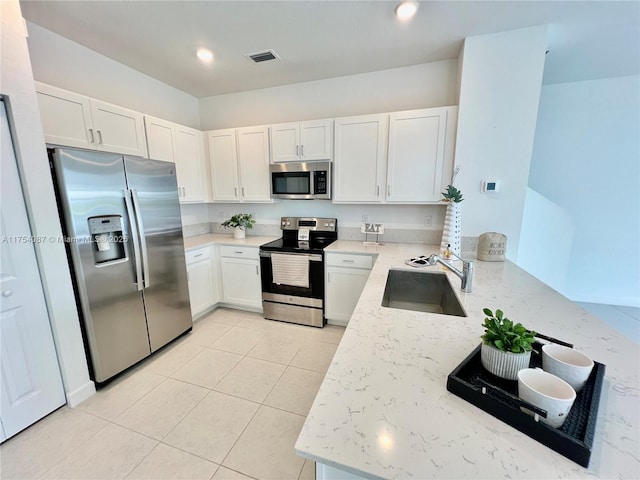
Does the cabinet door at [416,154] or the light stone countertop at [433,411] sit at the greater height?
the cabinet door at [416,154]

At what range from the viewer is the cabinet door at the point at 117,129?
7.28ft

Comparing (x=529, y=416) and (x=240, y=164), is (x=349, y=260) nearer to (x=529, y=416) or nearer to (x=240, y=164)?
(x=240, y=164)

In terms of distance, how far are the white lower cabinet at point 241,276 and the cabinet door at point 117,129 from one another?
53.6 inches

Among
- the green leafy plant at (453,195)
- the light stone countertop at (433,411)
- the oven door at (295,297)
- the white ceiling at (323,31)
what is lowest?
the oven door at (295,297)

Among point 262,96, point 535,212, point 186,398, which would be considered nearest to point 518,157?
point 535,212

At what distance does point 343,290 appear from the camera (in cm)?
275

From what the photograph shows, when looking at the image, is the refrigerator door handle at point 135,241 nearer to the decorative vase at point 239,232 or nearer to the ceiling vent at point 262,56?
the decorative vase at point 239,232

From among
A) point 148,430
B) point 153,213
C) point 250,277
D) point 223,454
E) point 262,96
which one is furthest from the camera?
point 262,96

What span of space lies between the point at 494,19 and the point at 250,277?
3.26 metres

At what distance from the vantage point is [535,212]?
332 centimetres

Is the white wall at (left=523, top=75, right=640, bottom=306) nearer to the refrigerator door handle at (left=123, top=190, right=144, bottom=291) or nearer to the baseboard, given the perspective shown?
the refrigerator door handle at (left=123, top=190, right=144, bottom=291)

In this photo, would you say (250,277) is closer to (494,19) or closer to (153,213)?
(153,213)

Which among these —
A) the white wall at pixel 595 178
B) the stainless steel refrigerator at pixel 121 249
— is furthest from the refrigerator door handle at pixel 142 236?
the white wall at pixel 595 178

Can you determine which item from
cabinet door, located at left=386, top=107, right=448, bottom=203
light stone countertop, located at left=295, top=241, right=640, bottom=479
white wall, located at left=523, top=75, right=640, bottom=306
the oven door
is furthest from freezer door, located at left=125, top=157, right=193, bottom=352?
white wall, located at left=523, top=75, right=640, bottom=306
